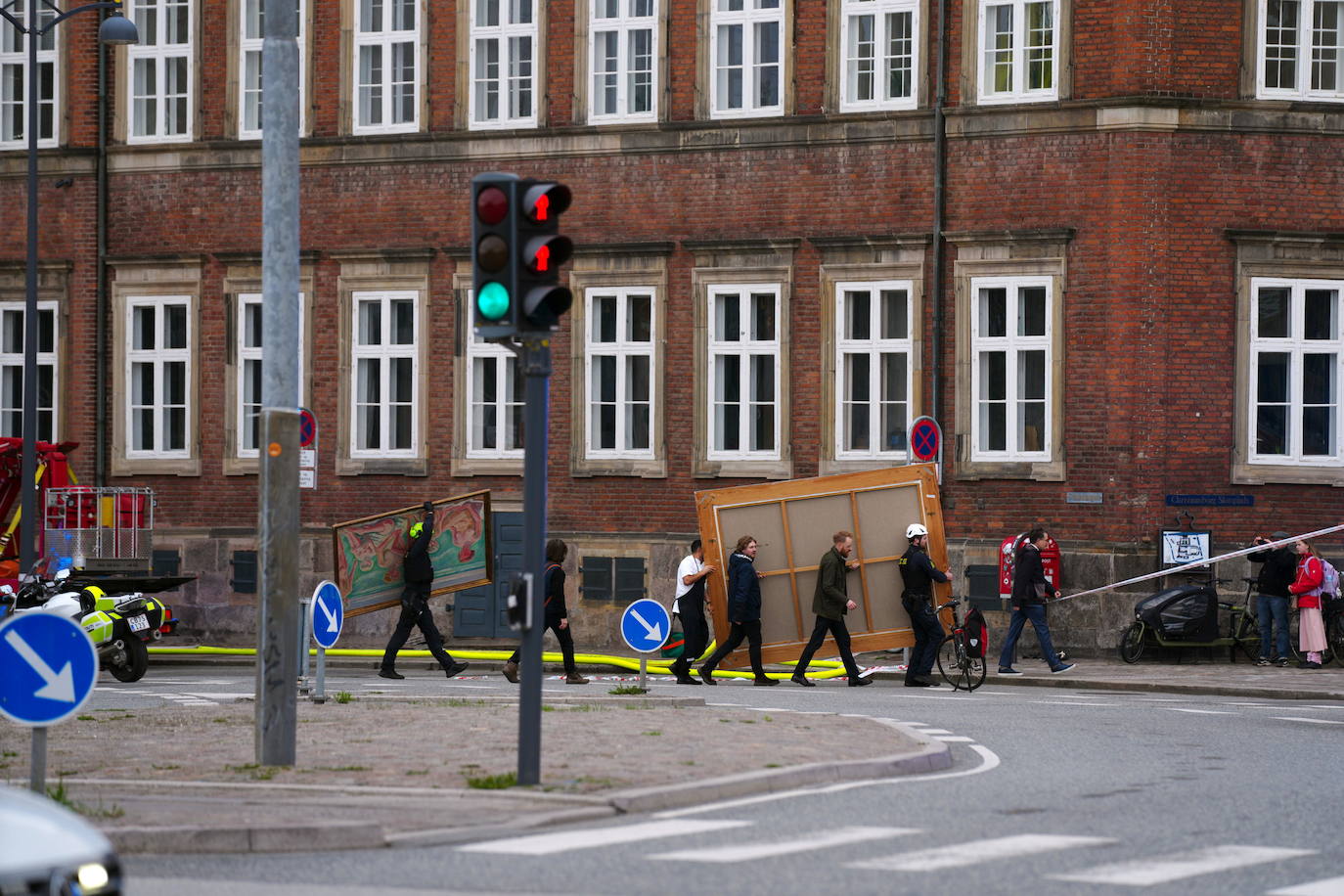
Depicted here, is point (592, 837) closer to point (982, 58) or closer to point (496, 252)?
point (496, 252)

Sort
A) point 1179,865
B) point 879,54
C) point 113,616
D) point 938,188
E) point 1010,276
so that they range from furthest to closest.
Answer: point 879,54 < point 938,188 < point 1010,276 < point 113,616 < point 1179,865

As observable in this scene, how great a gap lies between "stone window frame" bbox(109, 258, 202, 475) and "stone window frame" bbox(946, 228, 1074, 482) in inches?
454

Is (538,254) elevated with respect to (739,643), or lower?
elevated

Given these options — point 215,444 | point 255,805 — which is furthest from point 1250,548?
point 255,805

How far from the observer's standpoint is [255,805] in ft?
40.5

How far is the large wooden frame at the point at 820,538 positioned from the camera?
1042 inches

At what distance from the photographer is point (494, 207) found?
42.1 ft

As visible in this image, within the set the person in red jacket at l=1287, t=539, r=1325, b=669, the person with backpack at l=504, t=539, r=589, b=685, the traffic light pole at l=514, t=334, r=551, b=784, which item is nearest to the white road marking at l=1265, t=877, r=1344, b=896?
the traffic light pole at l=514, t=334, r=551, b=784

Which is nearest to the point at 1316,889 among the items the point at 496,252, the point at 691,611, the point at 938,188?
the point at 496,252

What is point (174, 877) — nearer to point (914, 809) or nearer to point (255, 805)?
point (255, 805)

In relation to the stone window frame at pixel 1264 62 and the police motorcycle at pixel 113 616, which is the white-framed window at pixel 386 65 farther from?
the stone window frame at pixel 1264 62

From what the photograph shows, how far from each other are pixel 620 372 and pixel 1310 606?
10.1 m

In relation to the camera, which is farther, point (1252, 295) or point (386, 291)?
point (386, 291)

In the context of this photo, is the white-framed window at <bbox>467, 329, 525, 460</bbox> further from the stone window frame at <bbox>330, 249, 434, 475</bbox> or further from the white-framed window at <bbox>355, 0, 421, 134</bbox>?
the white-framed window at <bbox>355, 0, 421, 134</bbox>
